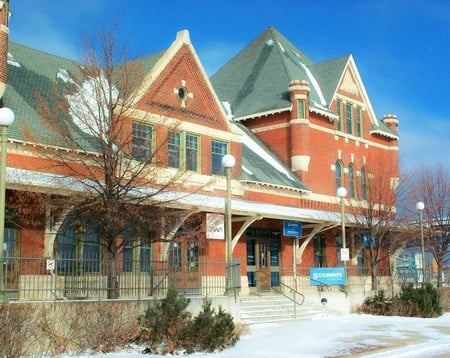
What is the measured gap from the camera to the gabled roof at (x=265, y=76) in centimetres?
3444

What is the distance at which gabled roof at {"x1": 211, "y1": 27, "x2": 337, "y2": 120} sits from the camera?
113 ft

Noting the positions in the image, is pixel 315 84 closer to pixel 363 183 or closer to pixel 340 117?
pixel 340 117

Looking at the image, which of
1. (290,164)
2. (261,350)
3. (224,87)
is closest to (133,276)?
(261,350)

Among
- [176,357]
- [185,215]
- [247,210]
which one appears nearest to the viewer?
[176,357]

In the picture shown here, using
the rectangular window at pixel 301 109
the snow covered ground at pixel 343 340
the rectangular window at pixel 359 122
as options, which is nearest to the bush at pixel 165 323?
the snow covered ground at pixel 343 340

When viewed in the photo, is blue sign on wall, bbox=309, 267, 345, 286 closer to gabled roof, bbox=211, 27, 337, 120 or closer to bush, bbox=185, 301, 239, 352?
gabled roof, bbox=211, 27, 337, 120

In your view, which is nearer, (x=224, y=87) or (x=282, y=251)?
(x=282, y=251)

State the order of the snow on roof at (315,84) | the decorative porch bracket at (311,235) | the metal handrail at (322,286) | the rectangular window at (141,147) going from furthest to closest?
the snow on roof at (315,84)
the decorative porch bracket at (311,235)
the metal handrail at (322,286)
the rectangular window at (141,147)

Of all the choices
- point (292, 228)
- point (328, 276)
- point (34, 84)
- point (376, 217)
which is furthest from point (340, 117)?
point (34, 84)

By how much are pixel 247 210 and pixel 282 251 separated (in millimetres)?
5972

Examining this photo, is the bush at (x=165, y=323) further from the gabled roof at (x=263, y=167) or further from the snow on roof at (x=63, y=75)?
the gabled roof at (x=263, y=167)

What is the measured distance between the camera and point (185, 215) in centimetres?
2111

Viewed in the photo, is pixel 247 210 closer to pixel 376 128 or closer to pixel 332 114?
pixel 332 114

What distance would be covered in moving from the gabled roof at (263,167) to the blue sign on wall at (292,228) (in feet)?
5.45
